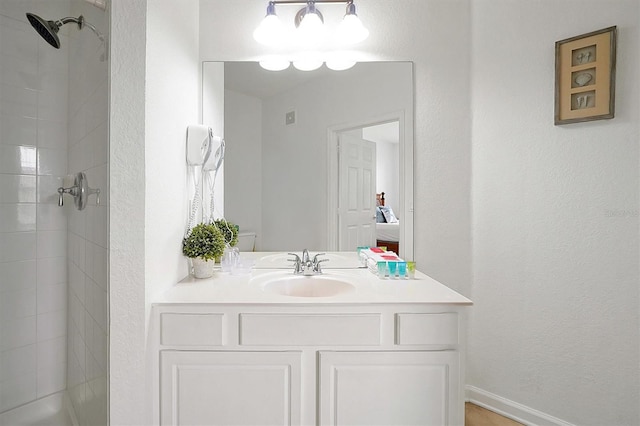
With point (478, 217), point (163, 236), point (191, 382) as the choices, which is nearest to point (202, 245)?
point (163, 236)

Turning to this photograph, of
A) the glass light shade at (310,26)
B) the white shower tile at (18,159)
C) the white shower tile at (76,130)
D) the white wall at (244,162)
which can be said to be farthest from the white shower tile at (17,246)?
the glass light shade at (310,26)

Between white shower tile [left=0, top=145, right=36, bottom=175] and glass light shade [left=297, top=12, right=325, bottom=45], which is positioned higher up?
glass light shade [left=297, top=12, right=325, bottom=45]

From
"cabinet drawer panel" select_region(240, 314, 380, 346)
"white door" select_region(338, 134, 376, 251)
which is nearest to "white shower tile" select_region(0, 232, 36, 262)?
"cabinet drawer panel" select_region(240, 314, 380, 346)

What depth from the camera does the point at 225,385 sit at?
1.12m

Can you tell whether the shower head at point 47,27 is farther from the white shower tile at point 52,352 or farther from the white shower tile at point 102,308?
the white shower tile at point 52,352

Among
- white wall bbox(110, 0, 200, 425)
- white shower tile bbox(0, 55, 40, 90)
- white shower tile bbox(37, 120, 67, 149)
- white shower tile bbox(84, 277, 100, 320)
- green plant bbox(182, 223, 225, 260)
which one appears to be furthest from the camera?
white shower tile bbox(37, 120, 67, 149)

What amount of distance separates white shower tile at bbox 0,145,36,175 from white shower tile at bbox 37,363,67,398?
41.0 inches

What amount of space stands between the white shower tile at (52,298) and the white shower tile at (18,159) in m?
0.61

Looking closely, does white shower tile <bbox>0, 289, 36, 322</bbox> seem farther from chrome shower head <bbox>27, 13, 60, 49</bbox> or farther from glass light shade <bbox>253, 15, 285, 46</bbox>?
glass light shade <bbox>253, 15, 285, 46</bbox>

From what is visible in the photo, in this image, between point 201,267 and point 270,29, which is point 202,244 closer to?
point 201,267

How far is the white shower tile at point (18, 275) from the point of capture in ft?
5.10

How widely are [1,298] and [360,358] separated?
1.75m

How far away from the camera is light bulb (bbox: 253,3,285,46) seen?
160cm

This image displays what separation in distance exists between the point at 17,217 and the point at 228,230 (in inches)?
41.0
